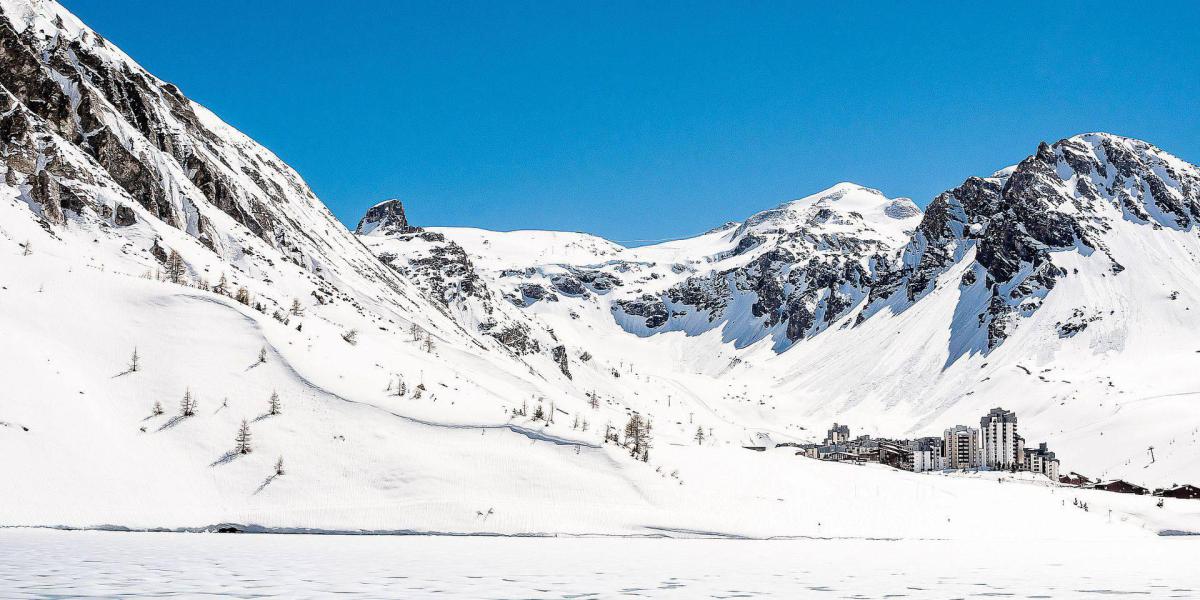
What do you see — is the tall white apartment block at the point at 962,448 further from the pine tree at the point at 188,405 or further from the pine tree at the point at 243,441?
the pine tree at the point at 188,405

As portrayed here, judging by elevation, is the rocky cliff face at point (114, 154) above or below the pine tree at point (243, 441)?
above

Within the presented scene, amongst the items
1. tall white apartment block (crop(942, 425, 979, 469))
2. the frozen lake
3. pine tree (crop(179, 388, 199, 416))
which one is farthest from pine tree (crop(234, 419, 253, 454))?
tall white apartment block (crop(942, 425, 979, 469))

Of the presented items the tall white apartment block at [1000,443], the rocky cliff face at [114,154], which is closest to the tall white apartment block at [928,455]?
the tall white apartment block at [1000,443]

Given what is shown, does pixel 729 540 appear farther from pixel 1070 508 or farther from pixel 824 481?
pixel 1070 508

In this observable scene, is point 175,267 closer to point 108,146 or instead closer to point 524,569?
point 108,146

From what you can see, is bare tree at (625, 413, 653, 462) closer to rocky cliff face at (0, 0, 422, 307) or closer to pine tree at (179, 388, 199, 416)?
pine tree at (179, 388, 199, 416)

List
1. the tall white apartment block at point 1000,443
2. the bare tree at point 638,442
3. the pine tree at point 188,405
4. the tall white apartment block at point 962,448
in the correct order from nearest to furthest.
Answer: the pine tree at point 188,405
the bare tree at point 638,442
the tall white apartment block at point 1000,443
the tall white apartment block at point 962,448
